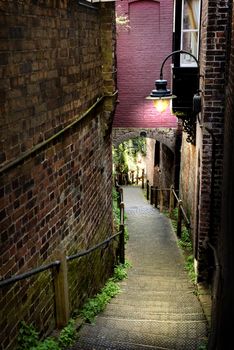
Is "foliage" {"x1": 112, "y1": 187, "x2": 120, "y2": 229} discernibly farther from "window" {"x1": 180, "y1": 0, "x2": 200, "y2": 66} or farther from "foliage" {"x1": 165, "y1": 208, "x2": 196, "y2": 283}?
"window" {"x1": 180, "y1": 0, "x2": 200, "y2": 66}

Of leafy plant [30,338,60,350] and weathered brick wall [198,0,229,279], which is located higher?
weathered brick wall [198,0,229,279]

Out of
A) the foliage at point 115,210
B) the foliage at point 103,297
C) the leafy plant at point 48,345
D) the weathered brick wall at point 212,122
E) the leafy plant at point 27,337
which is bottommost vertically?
the foliage at point 115,210

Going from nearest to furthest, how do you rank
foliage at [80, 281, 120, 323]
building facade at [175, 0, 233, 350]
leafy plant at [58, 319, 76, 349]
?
leafy plant at [58, 319, 76, 349] → foliage at [80, 281, 120, 323] → building facade at [175, 0, 233, 350]

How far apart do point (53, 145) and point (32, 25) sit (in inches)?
48.8

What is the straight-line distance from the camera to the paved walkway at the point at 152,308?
531 centimetres

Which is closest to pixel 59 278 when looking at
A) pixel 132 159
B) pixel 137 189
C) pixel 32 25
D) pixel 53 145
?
pixel 53 145

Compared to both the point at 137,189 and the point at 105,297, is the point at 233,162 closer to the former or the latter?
the point at 105,297

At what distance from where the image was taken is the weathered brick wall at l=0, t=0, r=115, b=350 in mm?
3623

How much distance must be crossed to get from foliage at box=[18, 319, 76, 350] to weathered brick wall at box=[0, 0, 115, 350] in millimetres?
101

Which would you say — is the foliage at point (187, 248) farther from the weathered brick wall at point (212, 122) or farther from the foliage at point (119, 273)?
the foliage at point (119, 273)

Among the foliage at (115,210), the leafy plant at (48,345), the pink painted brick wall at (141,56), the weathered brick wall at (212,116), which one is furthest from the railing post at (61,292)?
the pink painted brick wall at (141,56)

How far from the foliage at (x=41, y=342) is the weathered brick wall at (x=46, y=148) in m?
0.10

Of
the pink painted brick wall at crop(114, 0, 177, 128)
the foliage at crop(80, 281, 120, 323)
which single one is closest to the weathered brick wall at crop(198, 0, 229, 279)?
the foliage at crop(80, 281, 120, 323)

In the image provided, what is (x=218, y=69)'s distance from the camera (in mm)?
7152
